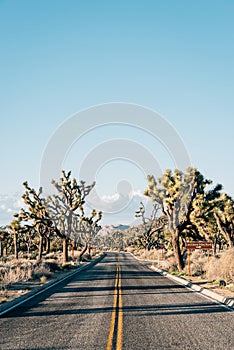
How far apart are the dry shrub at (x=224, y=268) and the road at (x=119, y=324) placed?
5.06 metres

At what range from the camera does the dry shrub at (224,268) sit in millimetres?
20344

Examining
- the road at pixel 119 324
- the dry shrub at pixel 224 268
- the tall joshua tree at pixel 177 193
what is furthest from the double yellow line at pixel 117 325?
the tall joshua tree at pixel 177 193

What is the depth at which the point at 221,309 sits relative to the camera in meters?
12.8

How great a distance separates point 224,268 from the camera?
21.1m

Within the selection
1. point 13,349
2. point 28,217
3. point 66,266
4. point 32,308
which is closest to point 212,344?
point 13,349

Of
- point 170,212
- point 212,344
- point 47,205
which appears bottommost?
point 212,344

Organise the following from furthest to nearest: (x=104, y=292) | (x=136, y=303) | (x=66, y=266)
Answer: (x=66, y=266) → (x=104, y=292) → (x=136, y=303)

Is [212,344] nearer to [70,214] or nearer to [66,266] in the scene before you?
[66,266]

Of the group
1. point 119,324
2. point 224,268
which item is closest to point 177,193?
point 224,268

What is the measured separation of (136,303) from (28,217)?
25714 mm

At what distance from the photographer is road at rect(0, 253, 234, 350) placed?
8227 mm

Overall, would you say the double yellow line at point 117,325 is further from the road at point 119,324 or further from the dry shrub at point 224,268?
the dry shrub at point 224,268

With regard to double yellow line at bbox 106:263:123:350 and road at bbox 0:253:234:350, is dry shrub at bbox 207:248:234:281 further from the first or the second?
double yellow line at bbox 106:263:123:350

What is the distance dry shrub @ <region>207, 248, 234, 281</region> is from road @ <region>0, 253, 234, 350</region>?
5057 mm
